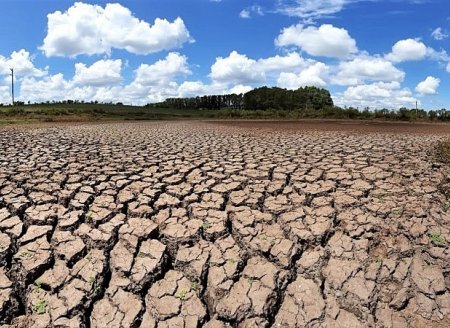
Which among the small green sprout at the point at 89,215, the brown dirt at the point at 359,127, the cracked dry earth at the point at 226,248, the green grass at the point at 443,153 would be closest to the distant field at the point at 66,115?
the brown dirt at the point at 359,127

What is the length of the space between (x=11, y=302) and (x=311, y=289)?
2.28m

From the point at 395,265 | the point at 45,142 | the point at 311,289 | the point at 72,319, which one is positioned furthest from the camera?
the point at 45,142

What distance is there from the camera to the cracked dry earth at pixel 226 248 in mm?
2770

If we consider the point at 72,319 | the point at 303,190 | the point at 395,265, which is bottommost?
the point at 72,319

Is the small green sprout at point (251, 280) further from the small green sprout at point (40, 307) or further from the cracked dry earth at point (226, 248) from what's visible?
the small green sprout at point (40, 307)

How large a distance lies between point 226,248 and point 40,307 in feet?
5.03

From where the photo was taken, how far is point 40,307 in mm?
2764

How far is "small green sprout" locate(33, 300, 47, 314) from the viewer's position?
8.96 ft

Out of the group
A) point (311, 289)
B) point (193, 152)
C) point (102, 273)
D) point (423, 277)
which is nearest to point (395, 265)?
point (423, 277)

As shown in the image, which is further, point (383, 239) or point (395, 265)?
point (383, 239)

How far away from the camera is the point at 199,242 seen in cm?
347

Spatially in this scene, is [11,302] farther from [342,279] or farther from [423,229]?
[423,229]

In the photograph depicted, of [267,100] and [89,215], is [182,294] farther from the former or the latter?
[267,100]

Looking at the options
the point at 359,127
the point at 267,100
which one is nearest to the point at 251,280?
the point at 359,127
